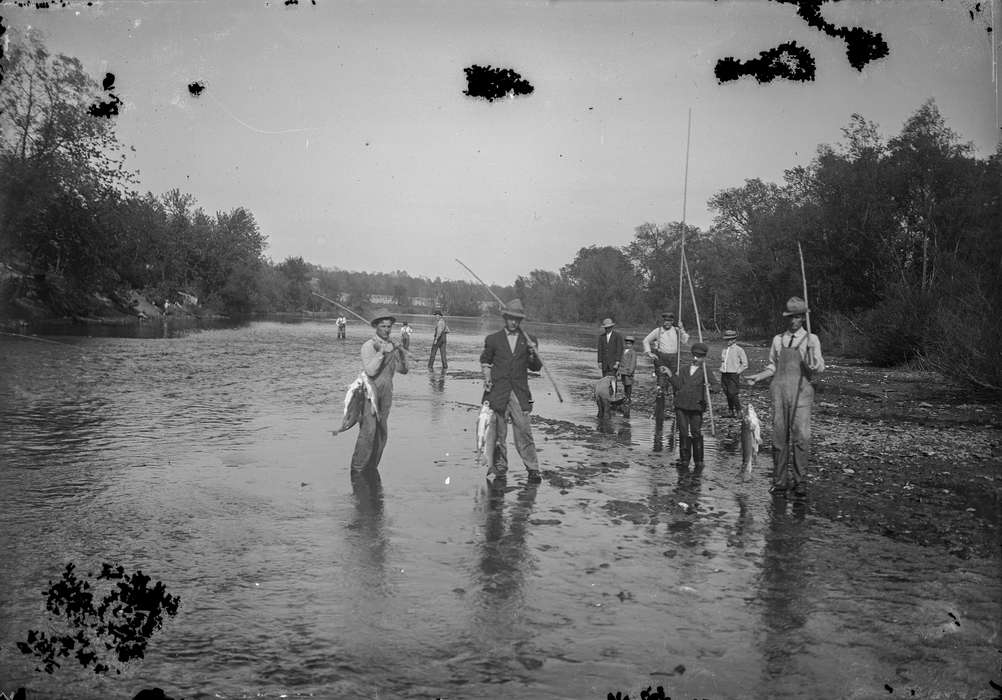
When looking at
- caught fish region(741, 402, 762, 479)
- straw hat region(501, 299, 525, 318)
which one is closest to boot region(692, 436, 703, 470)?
caught fish region(741, 402, 762, 479)

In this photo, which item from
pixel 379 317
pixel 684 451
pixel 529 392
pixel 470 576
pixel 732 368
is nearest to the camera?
pixel 470 576

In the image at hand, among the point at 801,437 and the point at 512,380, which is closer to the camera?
the point at 801,437

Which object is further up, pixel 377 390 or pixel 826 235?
pixel 826 235

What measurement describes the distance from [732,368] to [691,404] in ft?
17.2

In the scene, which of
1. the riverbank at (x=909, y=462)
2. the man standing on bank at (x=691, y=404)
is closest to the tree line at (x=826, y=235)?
the riverbank at (x=909, y=462)

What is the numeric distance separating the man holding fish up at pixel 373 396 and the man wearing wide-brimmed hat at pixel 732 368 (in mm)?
7473

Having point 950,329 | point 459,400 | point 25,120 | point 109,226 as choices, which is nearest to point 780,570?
point 459,400

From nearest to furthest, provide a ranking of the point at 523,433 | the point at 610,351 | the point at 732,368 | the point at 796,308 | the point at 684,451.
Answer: the point at 796,308 → the point at 523,433 → the point at 684,451 → the point at 610,351 → the point at 732,368

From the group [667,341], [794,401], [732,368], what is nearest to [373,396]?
[794,401]

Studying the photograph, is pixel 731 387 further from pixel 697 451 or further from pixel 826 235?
pixel 826 235

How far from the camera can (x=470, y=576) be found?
5.57 meters

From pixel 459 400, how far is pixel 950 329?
10561mm

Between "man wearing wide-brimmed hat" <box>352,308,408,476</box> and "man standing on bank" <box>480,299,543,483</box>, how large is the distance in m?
1.02

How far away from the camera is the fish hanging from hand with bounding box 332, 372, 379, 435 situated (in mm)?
8805
